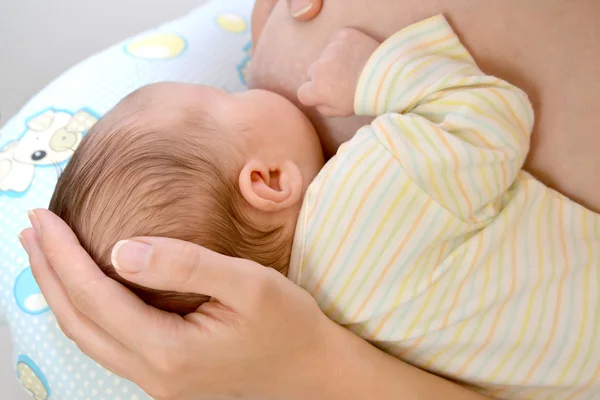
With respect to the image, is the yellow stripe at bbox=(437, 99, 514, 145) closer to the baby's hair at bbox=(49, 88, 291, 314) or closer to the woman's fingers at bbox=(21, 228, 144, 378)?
the baby's hair at bbox=(49, 88, 291, 314)

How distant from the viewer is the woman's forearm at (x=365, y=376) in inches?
29.6

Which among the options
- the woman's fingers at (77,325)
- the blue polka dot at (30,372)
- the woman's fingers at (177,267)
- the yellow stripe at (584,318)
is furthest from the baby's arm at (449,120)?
the blue polka dot at (30,372)

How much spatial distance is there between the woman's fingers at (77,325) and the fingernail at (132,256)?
145 mm

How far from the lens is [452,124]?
792mm

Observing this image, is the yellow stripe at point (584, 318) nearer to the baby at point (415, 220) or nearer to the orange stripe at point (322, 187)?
the baby at point (415, 220)

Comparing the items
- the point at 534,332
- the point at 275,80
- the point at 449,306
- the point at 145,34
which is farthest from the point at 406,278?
the point at 145,34

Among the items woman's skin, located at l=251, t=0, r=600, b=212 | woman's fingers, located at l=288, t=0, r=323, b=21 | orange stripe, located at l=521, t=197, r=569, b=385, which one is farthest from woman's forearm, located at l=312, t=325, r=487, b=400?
woman's fingers, located at l=288, t=0, r=323, b=21

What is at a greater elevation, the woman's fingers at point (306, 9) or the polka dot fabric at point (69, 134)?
the woman's fingers at point (306, 9)

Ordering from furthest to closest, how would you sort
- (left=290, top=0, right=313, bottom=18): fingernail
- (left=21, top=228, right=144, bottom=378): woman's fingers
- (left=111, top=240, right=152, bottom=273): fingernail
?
(left=290, top=0, right=313, bottom=18): fingernail
(left=21, top=228, right=144, bottom=378): woman's fingers
(left=111, top=240, right=152, bottom=273): fingernail

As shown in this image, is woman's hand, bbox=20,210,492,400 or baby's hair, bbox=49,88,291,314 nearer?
woman's hand, bbox=20,210,492,400

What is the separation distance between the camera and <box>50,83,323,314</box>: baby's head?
2.45ft

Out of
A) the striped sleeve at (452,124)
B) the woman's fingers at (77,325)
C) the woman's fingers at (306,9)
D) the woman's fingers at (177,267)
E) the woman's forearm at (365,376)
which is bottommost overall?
the woman's forearm at (365,376)

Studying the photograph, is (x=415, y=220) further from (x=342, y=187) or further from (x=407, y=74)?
(x=407, y=74)

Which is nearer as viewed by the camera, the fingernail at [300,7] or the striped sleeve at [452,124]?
the striped sleeve at [452,124]
